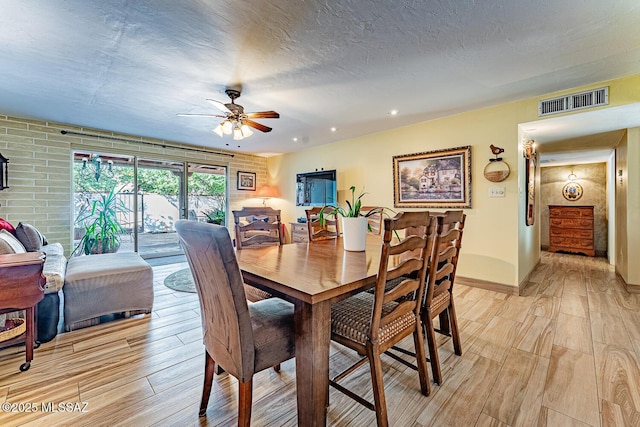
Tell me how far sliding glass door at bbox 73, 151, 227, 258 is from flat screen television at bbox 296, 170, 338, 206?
1674 mm

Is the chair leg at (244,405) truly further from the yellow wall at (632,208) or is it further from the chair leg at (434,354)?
the yellow wall at (632,208)

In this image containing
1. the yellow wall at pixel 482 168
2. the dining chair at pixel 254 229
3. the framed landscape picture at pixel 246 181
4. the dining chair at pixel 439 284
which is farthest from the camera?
the framed landscape picture at pixel 246 181

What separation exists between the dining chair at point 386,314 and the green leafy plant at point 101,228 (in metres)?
4.00

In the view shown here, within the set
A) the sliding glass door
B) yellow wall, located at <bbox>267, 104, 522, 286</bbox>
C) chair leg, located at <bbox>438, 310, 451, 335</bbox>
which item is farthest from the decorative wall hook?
the sliding glass door

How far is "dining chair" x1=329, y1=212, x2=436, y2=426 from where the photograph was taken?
1.19m

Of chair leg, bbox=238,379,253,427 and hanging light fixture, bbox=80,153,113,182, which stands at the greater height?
hanging light fixture, bbox=80,153,113,182

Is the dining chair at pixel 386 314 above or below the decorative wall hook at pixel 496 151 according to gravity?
below

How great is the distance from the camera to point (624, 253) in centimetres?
350

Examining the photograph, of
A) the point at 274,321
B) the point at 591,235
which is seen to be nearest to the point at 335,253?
the point at 274,321

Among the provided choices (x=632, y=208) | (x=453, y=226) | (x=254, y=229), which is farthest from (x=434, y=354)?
(x=632, y=208)

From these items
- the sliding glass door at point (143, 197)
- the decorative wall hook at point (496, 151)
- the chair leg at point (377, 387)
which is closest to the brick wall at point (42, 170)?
the sliding glass door at point (143, 197)

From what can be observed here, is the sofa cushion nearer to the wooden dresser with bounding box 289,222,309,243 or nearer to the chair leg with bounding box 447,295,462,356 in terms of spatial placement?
the chair leg with bounding box 447,295,462,356

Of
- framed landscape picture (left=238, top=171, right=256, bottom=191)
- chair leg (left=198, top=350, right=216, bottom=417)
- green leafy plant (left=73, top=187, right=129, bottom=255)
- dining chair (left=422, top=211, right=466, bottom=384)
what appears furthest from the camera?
framed landscape picture (left=238, top=171, right=256, bottom=191)

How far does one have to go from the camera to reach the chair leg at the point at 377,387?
1.23 metres
